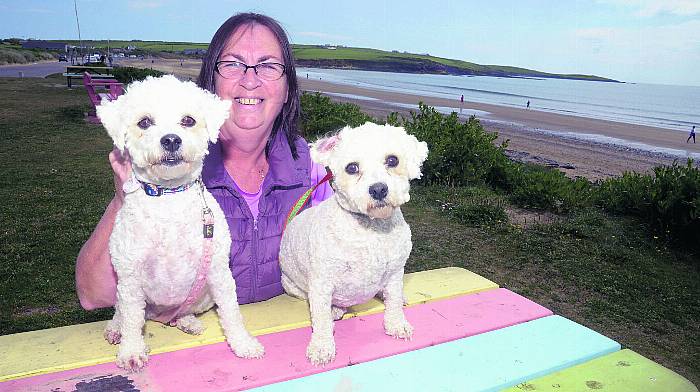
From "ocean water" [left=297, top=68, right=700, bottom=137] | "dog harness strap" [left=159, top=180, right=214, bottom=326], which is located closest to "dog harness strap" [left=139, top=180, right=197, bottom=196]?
"dog harness strap" [left=159, top=180, right=214, bottom=326]

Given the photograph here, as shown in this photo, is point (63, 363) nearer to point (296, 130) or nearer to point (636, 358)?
point (296, 130)

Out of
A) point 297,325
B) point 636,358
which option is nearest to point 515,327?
point 636,358

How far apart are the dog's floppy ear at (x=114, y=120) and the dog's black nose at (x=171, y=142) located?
0.84 feet

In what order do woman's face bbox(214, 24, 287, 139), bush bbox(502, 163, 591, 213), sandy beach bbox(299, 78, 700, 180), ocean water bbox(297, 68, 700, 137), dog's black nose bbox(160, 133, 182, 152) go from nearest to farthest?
dog's black nose bbox(160, 133, 182, 152) < woman's face bbox(214, 24, 287, 139) < bush bbox(502, 163, 591, 213) < sandy beach bbox(299, 78, 700, 180) < ocean water bbox(297, 68, 700, 137)

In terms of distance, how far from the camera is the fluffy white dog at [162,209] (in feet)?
6.84

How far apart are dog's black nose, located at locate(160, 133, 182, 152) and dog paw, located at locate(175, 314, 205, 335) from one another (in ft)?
3.25

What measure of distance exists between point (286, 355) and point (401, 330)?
599 millimetres

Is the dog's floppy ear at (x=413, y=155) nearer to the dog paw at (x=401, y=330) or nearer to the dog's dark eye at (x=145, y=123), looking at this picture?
the dog paw at (x=401, y=330)

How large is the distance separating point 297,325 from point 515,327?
47.9 inches

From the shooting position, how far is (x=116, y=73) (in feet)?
103

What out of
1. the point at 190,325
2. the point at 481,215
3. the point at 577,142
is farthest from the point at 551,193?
the point at 577,142

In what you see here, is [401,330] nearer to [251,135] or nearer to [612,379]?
[612,379]

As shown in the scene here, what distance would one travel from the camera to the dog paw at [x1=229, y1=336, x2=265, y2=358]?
2.31 meters

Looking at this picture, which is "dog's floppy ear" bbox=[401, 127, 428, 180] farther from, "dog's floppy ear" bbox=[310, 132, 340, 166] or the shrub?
the shrub
